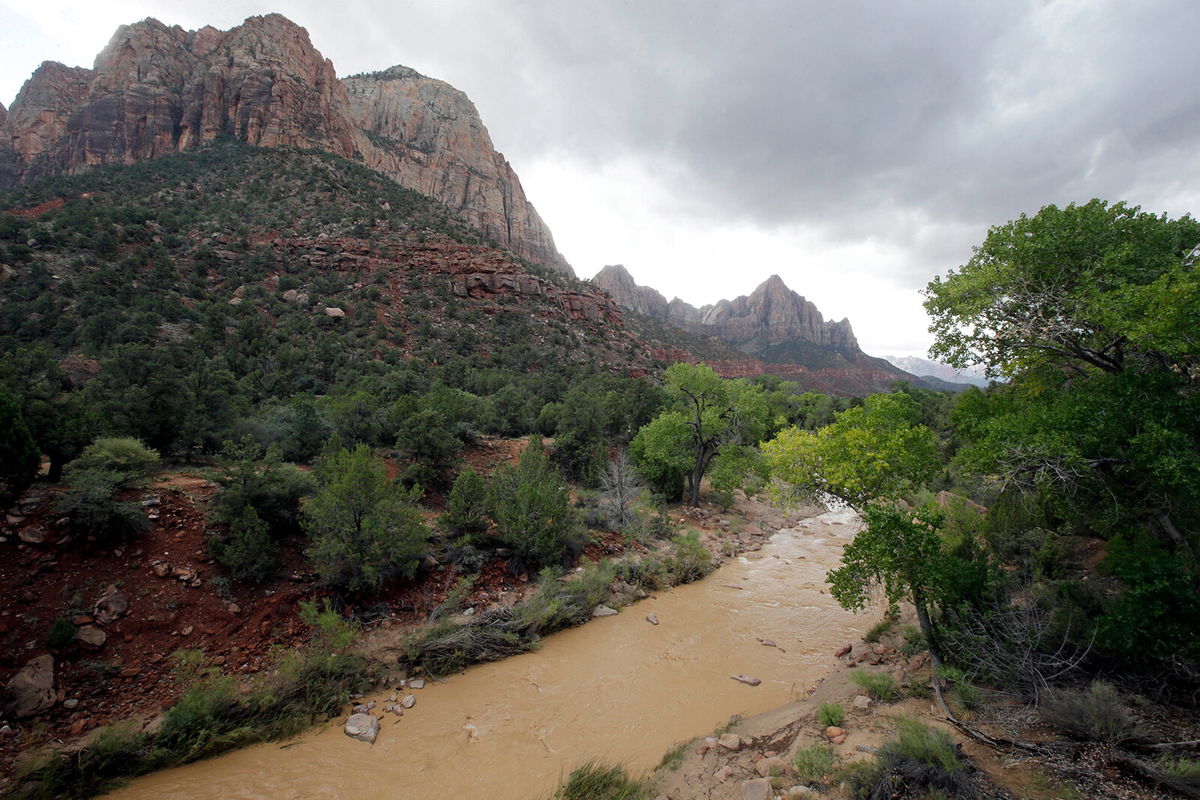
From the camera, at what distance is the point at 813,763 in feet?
17.0

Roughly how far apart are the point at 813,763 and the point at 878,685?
91.9 inches

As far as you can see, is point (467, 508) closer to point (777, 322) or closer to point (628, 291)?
point (628, 291)

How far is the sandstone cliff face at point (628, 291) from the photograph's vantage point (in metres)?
152

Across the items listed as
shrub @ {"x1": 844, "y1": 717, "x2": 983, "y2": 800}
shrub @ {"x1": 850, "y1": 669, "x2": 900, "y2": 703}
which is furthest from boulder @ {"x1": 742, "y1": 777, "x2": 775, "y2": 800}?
shrub @ {"x1": 850, "y1": 669, "x2": 900, "y2": 703}

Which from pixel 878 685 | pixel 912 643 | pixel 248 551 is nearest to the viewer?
pixel 878 685

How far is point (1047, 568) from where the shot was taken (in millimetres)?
8953

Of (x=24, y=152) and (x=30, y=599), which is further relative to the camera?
(x=24, y=152)

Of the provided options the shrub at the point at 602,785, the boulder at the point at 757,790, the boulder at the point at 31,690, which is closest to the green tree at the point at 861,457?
the boulder at the point at 757,790

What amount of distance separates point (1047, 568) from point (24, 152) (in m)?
107

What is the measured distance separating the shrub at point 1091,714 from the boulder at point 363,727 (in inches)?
339

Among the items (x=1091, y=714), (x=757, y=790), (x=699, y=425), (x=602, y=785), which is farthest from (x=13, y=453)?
(x=699, y=425)

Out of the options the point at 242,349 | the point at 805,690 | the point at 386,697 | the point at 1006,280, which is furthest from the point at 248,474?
the point at 242,349

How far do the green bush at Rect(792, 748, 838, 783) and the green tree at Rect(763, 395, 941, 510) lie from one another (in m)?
3.63

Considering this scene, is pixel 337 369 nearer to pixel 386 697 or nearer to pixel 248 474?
pixel 248 474
